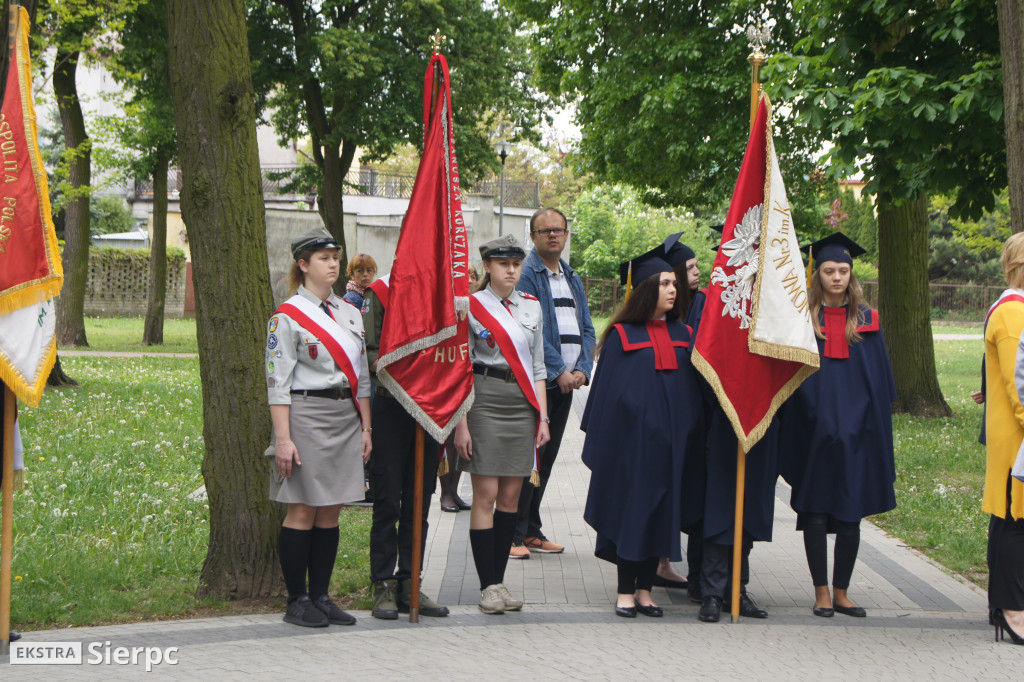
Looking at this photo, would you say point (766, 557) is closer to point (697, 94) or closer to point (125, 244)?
point (697, 94)

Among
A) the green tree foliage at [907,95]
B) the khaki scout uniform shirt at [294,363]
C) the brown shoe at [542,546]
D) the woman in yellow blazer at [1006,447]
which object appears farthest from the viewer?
the green tree foliage at [907,95]

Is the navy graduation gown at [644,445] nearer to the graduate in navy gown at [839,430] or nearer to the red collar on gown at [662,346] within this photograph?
the red collar on gown at [662,346]

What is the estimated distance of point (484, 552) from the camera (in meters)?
5.68

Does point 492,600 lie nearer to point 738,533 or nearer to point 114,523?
point 738,533

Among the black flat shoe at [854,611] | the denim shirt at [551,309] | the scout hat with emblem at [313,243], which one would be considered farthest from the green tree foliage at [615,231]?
the scout hat with emblem at [313,243]

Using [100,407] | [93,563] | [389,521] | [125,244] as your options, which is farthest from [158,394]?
[125,244]

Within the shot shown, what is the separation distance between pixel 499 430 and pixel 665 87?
13929 millimetres

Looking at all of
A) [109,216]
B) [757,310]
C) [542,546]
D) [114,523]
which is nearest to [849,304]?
[757,310]

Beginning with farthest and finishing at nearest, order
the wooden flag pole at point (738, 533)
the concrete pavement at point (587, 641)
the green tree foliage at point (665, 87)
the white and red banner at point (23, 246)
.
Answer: the green tree foliage at point (665, 87)
the wooden flag pole at point (738, 533)
the white and red banner at point (23, 246)
the concrete pavement at point (587, 641)

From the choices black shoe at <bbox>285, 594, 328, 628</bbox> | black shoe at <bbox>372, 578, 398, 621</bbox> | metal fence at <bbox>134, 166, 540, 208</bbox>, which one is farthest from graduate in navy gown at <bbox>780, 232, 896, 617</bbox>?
metal fence at <bbox>134, 166, 540, 208</bbox>

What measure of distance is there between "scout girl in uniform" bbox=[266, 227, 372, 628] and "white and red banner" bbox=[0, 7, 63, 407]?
1.08 meters

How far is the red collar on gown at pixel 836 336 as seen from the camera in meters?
5.86

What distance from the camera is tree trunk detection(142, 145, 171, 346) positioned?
25297mm

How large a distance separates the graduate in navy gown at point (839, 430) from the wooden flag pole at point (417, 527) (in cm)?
208
